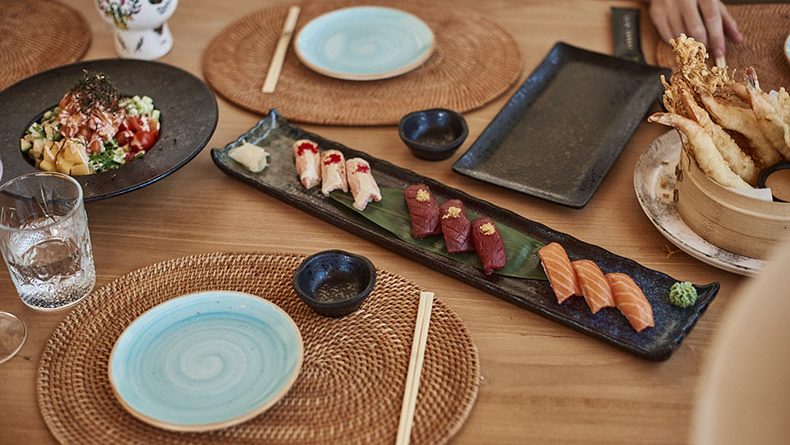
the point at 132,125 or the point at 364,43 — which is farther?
the point at 364,43

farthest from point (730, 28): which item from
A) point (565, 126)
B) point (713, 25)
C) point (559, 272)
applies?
point (559, 272)

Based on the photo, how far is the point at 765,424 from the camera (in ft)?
2.44

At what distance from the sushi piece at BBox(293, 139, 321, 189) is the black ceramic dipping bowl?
252 millimetres

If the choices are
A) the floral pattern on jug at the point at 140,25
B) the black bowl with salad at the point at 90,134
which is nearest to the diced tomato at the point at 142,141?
the black bowl with salad at the point at 90,134

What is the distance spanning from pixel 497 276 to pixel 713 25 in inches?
35.3

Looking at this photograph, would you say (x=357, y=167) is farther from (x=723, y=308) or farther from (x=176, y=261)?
(x=723, y=308)

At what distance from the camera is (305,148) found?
1.47 m

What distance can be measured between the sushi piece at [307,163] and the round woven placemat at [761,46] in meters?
0.81

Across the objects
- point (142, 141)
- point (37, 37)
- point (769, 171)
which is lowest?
point (37, 37)

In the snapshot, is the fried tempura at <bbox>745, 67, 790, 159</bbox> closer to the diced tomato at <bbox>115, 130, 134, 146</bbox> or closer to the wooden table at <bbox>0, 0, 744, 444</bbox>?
the wooden table at <bbox>0, 0, 744, 444</bbox>

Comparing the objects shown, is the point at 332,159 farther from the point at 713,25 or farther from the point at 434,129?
the point at 713,25

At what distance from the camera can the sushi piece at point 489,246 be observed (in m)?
1.22

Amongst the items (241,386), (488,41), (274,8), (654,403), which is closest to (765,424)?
(654,403)

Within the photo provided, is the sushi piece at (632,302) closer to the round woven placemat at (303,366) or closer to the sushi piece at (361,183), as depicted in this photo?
the round woven placemat at (303,366)
